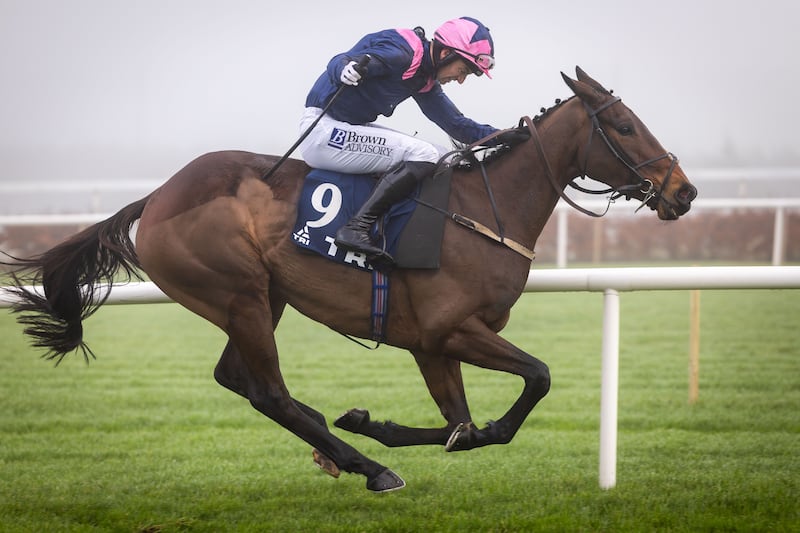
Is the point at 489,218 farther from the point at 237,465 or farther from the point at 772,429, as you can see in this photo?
the point at 772,429

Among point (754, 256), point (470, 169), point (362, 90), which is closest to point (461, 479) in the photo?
point (470, 169)

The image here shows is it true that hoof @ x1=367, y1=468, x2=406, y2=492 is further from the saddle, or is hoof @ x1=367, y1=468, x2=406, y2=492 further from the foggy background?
the foggy background

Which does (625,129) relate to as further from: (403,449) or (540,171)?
(403,449)

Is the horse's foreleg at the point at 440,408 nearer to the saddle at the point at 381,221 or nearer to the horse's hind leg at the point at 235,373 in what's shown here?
the horse's hind leg at the point at 235,373

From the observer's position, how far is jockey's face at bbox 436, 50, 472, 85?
13.0 ft

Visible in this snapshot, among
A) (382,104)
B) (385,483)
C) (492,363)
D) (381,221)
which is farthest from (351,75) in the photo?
(385,483)

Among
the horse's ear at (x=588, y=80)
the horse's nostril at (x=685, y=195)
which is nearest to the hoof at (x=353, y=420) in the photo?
the horse's nostril at (x=685, y=195)

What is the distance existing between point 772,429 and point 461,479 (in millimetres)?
2371

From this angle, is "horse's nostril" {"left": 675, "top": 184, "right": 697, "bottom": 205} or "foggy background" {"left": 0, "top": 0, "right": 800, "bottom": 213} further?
"foggy background" {"left": 0, "top": 0, "right": 800, "bottom": 213}

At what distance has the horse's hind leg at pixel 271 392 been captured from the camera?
3963 millimetres

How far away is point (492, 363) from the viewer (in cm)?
376

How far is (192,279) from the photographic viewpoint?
4004 mm

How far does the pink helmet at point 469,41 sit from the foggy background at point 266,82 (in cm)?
1350

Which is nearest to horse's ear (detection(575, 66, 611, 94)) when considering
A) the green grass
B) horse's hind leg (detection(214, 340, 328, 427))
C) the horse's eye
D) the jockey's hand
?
the horse's eye
